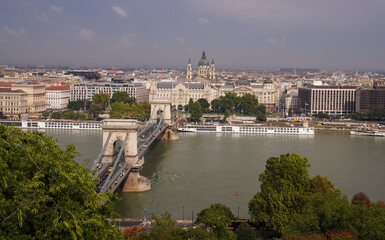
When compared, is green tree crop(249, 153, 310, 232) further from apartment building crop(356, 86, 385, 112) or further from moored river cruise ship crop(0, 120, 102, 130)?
apartment building crop(356, 86, 385, 112)

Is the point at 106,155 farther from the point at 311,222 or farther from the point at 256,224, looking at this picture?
the point at 311,222

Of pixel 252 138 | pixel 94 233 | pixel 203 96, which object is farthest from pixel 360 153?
pixel 203 96

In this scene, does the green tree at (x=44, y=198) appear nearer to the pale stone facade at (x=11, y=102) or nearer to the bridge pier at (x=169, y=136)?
the bridge pier at (x=169, y=136)

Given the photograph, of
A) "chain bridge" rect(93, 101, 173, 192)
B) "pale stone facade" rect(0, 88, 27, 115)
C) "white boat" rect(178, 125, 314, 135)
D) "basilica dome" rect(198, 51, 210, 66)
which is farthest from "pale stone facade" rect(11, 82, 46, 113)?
"basilica dome" rect(198, 51, 210, 66)

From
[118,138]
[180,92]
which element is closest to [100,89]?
[180,92]

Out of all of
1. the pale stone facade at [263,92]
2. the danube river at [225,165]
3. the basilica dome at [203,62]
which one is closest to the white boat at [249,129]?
the danube river at [225,165]

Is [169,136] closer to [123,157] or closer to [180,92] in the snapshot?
[123,157]

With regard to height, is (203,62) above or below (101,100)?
above
